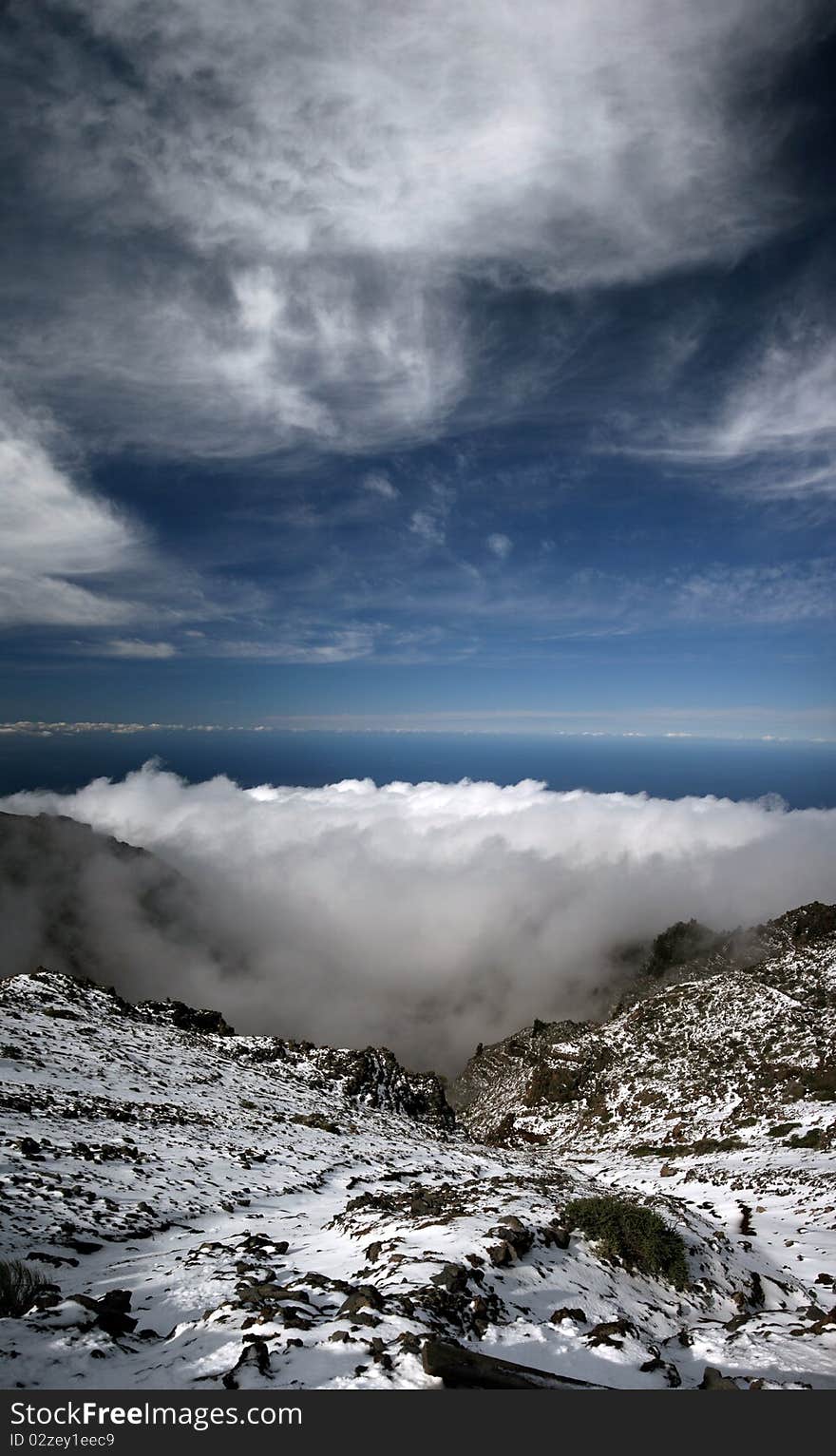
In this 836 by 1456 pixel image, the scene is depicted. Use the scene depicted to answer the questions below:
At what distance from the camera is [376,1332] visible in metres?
6.96

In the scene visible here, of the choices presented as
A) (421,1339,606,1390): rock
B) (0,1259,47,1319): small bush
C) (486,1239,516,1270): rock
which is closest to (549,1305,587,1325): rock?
(486,1239,516,1270): rock

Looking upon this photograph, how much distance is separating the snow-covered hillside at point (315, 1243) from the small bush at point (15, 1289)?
0.95ft

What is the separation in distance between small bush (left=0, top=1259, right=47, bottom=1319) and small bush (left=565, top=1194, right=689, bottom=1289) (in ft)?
34.5

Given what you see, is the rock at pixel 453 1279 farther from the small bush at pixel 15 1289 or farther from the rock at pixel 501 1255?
the small bush at pixel 15 1289

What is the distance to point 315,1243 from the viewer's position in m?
12.4

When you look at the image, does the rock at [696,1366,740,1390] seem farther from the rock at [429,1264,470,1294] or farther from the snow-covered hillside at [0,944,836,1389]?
the rock at [429,1264,470,1294]

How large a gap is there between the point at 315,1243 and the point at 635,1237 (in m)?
6.97

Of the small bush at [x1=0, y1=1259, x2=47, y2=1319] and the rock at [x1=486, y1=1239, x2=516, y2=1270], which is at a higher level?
the small bush at [x1=0, y1=1259, x2=47, y2=1319]

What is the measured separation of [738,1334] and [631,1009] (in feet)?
272

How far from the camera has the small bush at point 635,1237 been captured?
1184 centimetres

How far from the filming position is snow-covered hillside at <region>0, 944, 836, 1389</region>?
7.06 m

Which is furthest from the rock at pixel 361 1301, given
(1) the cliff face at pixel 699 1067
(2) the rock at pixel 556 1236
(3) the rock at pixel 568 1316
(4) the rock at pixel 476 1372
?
(1) the cliff face at pixel 699 1067
